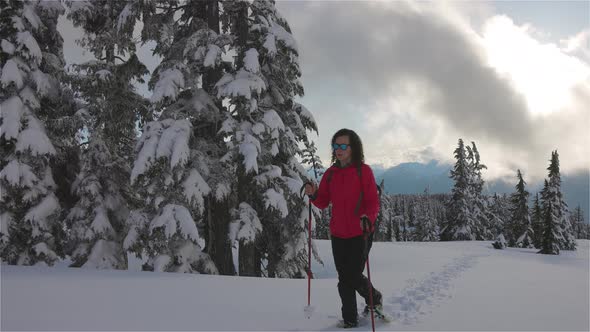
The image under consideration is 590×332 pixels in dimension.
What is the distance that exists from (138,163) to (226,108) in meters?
2.96

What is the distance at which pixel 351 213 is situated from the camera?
4.57 meters

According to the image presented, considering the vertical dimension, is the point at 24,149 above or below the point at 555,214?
above

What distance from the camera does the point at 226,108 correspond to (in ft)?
34.8

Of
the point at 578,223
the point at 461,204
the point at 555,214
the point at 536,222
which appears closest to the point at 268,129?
the point at 555,214

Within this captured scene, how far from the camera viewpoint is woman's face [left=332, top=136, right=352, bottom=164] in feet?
15.4

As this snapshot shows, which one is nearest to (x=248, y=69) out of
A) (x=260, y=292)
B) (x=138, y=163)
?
(x=138, y=163)

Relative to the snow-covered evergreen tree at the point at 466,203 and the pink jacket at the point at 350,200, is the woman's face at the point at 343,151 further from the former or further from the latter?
the snow-covered evergreen tree at the point at 466,203

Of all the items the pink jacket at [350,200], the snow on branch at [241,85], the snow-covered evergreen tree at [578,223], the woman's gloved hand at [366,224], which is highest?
the snow on branch at [241,85]

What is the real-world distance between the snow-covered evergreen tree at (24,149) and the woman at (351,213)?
1033 centimetres

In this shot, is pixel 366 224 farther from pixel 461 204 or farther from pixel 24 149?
pixel 461 204

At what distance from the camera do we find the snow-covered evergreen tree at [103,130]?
449 inches

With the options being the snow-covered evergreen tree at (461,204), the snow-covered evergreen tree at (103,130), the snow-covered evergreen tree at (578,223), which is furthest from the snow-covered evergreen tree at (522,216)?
the snow-covered evergreen tree at (578,223)

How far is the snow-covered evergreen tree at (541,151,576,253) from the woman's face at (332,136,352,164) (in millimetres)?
39023

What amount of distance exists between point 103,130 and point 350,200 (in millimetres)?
10327
